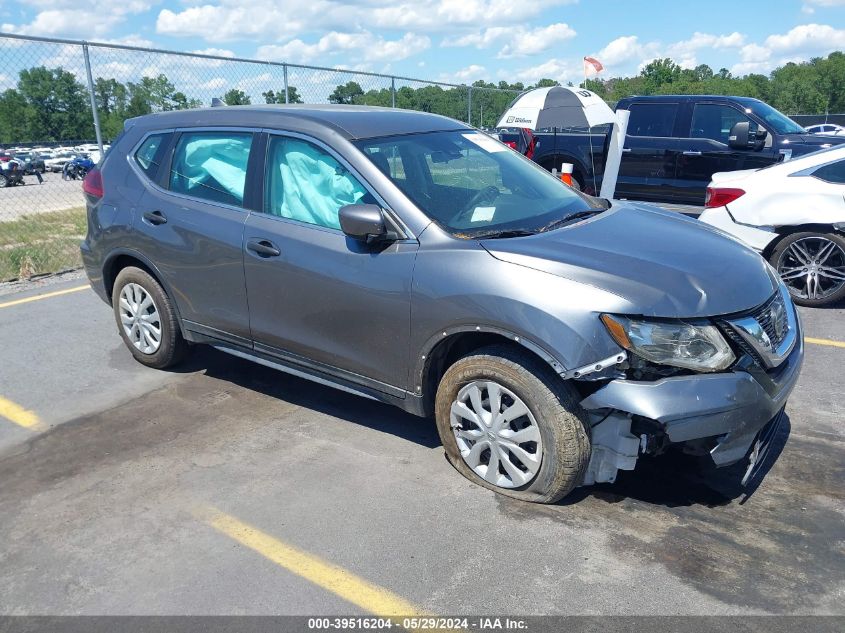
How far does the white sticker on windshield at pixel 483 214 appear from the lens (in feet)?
12.2

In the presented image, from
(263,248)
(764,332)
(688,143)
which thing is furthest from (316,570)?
(688,143)

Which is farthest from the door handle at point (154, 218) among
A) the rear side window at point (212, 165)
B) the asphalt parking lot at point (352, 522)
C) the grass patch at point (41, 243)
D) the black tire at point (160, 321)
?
the grass patch at point (41, 243)

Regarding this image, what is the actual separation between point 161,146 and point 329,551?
10.3ft

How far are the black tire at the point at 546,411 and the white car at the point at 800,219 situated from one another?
161 inches

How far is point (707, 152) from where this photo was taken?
9852 mm

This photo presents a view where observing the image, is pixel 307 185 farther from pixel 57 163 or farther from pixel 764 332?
pixel 57 163

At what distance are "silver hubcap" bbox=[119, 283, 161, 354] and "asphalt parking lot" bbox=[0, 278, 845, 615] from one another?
1.71ft

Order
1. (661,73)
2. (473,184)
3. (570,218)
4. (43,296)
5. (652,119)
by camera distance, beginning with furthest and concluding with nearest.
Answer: (661,73) → (652,119) → (43,296) → (473,184) → (570,218)

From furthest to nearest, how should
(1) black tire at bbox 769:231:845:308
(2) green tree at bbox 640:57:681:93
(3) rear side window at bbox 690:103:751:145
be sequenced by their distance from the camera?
(2) green tree at bbox 640:57:681:93, (3) rear side window at bbox 690:103:751:145, (1) black tire at bbox 769:231:845:308

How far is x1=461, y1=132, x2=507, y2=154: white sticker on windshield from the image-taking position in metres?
4.50

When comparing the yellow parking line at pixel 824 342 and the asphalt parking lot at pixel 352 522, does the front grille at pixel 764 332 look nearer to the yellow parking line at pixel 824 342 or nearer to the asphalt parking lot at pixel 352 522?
the asphalt parking lot at pixel 352 522

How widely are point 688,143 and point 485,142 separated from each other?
659 centimetres

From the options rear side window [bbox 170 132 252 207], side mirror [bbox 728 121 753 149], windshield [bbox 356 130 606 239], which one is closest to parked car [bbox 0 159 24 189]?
rear side window [bbox 170 132 252 207]

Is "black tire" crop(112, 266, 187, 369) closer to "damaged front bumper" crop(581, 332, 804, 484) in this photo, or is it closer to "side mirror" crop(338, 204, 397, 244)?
"side mirror" crop(338, 204, 397, 244)
